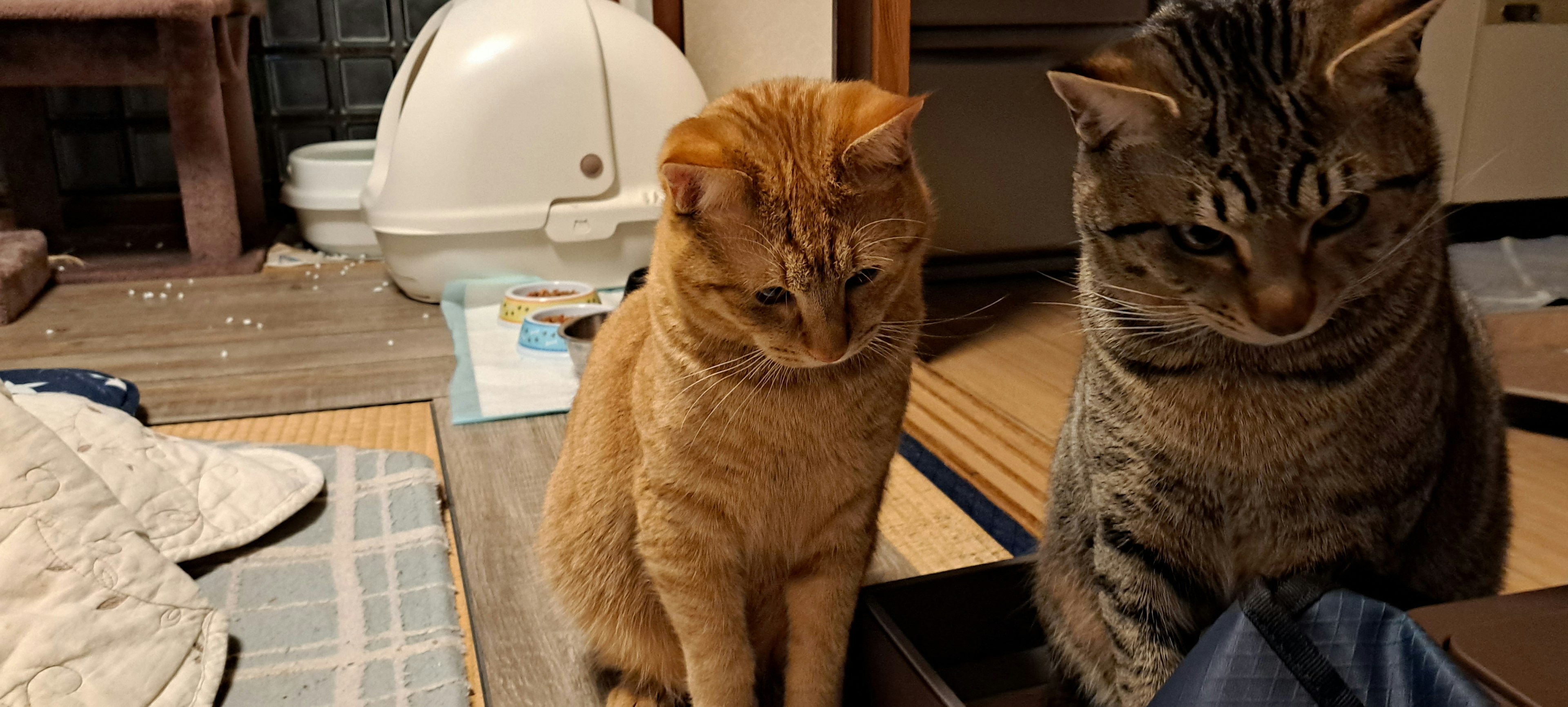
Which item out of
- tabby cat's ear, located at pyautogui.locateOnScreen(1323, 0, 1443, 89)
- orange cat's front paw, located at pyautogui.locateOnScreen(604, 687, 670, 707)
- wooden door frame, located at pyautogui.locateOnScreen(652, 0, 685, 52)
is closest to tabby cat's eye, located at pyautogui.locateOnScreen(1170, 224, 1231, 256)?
tabby cat's ear, located at pyautogui.locateOnScreen(1323, 0, 1443, 89)

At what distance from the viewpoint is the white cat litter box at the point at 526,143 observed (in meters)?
2.43

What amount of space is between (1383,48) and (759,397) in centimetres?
54

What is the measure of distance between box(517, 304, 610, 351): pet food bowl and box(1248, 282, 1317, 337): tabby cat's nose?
163cm

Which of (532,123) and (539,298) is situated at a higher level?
(532,123)

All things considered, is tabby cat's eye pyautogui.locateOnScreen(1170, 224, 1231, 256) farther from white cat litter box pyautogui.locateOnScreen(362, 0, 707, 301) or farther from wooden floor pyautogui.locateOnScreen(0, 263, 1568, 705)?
white cat litter box pyautogui.locateOnScreen(362, 0, 707, 301)

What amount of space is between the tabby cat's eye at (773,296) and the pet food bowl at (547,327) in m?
1.28

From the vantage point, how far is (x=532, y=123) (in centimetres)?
246

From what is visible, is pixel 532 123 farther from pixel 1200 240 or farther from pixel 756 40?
pixel 1200 240

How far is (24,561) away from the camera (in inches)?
44.4

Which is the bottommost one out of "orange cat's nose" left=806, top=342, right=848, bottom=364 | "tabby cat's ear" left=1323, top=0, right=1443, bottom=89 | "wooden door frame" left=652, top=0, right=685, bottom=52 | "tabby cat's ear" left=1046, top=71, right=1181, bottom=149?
"orange cat's nose" left=806, top=342, right=848, bottom=364

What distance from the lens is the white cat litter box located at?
243cm

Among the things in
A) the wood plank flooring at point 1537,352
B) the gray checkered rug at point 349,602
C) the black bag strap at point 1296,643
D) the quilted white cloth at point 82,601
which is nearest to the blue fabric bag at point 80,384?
the gray checkered rug at point 349,602

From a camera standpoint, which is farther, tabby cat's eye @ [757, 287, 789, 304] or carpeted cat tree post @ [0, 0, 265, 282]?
carpeted cat tree post @ [0, 0, 265, 282]

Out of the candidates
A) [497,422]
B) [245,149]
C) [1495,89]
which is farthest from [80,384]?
[1495,89]
